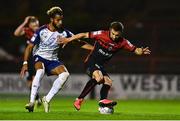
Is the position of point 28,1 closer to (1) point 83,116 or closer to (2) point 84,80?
(2) point 84,80

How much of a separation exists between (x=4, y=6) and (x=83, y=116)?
56.6 feet

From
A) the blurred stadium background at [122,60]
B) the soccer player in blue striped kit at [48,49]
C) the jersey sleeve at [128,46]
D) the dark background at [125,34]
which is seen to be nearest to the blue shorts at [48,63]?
the soccer player in blue striped kit at [48,49]

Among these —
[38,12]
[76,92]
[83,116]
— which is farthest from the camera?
[38,12]

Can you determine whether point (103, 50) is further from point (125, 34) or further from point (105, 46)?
point (125, 34)

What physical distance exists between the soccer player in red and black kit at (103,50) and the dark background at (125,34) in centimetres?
1055

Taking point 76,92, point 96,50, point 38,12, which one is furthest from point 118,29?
point 38,12

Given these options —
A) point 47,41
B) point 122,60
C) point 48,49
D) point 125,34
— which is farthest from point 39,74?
point 125,34

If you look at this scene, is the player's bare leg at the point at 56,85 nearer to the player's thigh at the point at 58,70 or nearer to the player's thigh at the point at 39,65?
the player's thigh at the point at 58,70

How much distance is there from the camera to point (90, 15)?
2977cm

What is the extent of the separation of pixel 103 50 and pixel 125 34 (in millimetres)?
11489

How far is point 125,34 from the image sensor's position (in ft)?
86.2

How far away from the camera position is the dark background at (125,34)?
25.7 metres

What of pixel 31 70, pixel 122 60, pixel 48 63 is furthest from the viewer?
pixel 122 60

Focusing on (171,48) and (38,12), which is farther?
(38,12)
